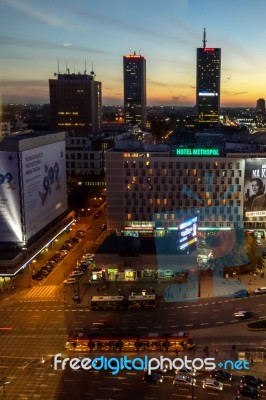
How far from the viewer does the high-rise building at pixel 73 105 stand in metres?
85.6

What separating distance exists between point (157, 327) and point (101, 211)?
25.8 meters

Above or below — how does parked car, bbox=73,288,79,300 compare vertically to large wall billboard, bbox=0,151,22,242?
below

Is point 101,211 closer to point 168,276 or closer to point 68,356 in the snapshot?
point 168,276

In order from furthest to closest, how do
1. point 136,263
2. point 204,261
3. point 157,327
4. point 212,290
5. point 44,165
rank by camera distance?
1. point 44,165
2. point 204,261
3. point 136,263
4. point 212,290
5. point 157,327

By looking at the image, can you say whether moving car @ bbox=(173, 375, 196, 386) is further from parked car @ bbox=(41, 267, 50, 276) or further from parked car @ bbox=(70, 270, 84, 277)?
parked car @ bbox=(41, 267, 50, 276)

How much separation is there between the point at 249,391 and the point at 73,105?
7483 cm

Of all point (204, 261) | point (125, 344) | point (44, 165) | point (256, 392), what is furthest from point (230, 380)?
point (44, 165)

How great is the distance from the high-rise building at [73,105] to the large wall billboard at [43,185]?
150 feet

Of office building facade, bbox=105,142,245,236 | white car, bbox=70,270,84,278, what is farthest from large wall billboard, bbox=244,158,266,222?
white car, bbox=70,270,84,278

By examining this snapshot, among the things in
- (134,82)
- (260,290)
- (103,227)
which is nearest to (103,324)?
(260,290)

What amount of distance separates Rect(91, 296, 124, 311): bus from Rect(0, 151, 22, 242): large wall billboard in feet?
27.8

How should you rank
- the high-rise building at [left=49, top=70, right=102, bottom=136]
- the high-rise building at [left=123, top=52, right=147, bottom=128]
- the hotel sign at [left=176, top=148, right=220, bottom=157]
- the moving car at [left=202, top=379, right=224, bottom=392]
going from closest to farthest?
1. the moving car at [left=202, top=379, right=224, bottom=392]
2. the hotel sign at [left=176, top=148, right=220, bottom=157]
3. the high-rise building at [left=49, top=70, right=102, bottom=136]
4. the high-rise building at [left=123, top=52, right=147, bottom=128]

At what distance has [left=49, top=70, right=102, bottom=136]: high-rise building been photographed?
281 feet

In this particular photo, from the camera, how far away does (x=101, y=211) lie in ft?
156
